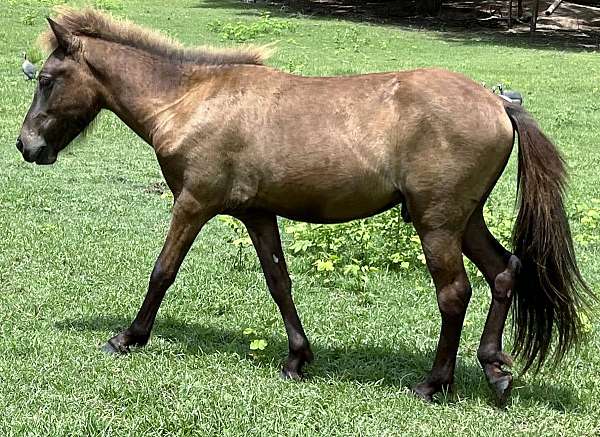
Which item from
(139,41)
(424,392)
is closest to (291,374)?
(424,392)

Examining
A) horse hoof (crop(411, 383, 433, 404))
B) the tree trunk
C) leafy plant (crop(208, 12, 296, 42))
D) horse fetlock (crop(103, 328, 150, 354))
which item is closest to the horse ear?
horse fetlock (crop(103, 328, 150, 354))

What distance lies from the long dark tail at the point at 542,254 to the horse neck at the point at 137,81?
6.54 ft

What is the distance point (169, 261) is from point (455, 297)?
1.67 metres

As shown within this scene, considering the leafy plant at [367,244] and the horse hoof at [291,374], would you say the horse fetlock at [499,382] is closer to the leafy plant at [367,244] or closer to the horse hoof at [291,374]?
the horse hoof at [291,374]

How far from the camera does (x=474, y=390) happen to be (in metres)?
4.91

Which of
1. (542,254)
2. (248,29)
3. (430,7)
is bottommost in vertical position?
(430,7)

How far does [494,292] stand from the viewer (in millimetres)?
4816

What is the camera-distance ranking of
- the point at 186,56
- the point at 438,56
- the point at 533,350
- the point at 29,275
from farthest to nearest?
the point at 438,56 < the point at 29,275 < the point at 186,56 < the point at 533,350

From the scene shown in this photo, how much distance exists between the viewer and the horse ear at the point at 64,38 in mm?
5129

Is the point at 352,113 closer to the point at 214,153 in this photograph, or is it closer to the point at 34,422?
the point at 214,153

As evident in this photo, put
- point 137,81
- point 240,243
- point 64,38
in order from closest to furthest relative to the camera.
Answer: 1. point 64,38
2. point 137,81
3. point 240,243

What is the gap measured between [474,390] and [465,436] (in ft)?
2.05

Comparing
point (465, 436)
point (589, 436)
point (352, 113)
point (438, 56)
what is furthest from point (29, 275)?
point (438, 56)

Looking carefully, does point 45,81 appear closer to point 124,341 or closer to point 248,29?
point 124,341
